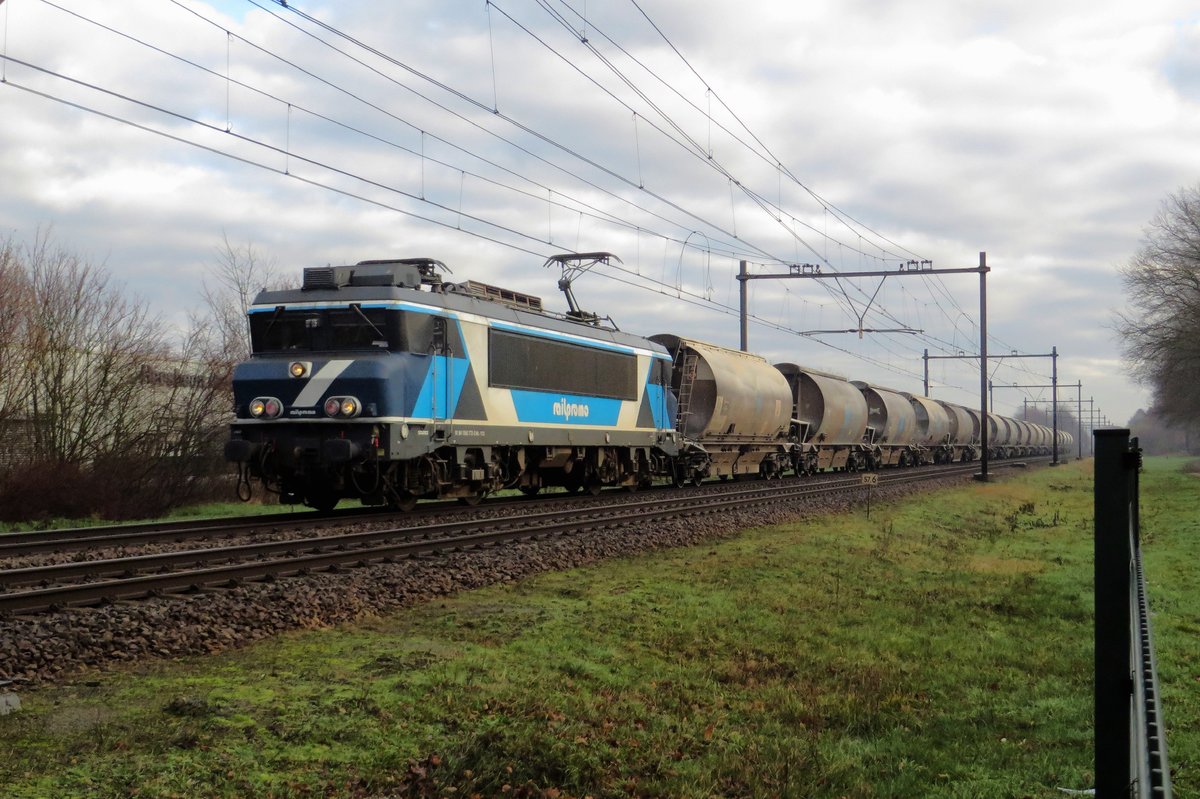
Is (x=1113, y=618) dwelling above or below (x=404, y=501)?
above

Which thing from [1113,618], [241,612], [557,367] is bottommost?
[241,612]

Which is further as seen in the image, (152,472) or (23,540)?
(152,472)

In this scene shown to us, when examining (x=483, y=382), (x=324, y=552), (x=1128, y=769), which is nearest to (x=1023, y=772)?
(x=1128, y=769)

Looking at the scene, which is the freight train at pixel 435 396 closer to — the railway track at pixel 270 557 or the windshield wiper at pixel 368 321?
the windshield wiper at pixel 368 321

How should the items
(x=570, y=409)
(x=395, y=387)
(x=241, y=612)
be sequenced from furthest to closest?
1. (x=570, y=409)
2. (x=395, y=387)
3. (x=241, y=612)

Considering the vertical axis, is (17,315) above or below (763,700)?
above

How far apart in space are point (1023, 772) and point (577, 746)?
245 centimetres

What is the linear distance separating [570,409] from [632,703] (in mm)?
13894

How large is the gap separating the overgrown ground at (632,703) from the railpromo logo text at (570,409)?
28.9ft

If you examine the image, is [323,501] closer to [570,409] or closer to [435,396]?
[435,396]

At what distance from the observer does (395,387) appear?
1558 centimetres

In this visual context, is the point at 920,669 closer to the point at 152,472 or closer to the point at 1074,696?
the point at 1074,696

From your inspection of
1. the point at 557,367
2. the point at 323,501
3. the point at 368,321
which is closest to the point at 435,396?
the point at 368,321

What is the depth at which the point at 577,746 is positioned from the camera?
5824 mm
